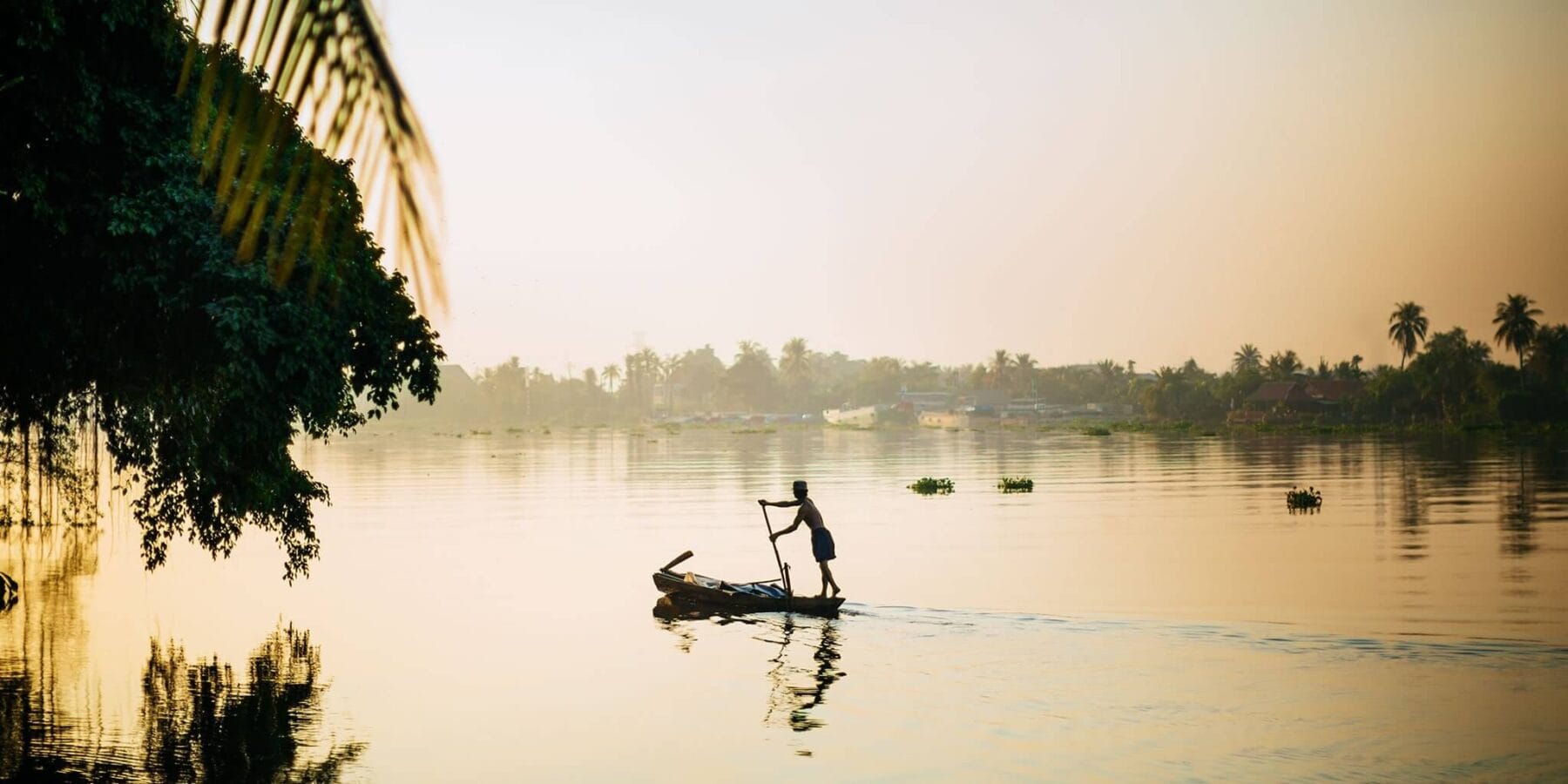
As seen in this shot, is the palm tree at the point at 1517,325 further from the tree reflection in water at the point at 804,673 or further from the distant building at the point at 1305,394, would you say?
the tree reflection in water at the point at 804,673

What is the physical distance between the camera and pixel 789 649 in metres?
22.7

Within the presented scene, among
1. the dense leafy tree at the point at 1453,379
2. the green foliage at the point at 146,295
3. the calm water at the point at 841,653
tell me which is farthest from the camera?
the dense leafy tree at the point at 1453,379

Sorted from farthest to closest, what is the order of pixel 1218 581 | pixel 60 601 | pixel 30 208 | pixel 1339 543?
pixel 1339 543, pixel 1218 581, pixel 60 601, pixel 30 208

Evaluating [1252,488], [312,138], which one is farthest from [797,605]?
[1252,488]

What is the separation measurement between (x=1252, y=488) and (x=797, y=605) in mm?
39235

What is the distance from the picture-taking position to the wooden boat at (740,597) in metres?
24.5

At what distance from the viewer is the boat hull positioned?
80.5ft

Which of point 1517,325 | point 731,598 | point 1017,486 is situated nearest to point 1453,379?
point 1517,325

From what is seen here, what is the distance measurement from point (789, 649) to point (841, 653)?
1.06m

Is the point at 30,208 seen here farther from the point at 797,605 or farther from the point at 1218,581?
the point at 1218,581

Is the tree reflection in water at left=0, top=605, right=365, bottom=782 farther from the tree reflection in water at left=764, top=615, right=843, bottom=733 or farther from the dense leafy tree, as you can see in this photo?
the dense leafy tree

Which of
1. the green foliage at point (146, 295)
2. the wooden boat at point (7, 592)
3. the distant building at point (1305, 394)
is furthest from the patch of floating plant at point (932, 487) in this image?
the distant building at point (1305, 394)

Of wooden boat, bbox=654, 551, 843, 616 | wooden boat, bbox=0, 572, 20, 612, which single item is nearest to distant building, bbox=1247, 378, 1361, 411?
wooden boat, bbox=654, 551, 843, 616

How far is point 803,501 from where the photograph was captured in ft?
83.7
